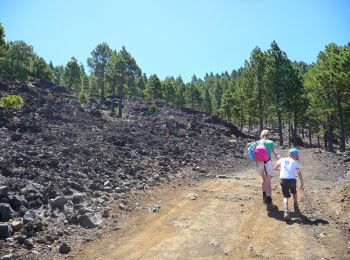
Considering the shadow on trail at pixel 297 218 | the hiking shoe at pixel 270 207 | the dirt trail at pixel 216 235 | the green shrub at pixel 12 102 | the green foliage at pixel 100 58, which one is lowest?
the dirt trail at pixel 216 235

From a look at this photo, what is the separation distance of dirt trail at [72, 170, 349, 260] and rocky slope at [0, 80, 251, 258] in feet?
3.69

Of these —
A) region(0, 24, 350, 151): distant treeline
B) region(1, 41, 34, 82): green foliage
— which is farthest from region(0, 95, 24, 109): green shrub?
region(1, 41, 34, 82): green foliage

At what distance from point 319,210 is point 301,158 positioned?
20.2m

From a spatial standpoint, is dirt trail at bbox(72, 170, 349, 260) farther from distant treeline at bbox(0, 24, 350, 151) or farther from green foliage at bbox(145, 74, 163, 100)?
green foliage at bbox(145, 74, 163, 100)

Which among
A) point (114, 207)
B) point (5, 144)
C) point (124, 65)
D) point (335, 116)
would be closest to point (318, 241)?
point (114, 207)

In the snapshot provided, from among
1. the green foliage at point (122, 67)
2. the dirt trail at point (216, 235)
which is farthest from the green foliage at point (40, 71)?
the dirt trail at point (216, 235)

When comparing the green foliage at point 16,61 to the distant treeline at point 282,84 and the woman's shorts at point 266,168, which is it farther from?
the woman's shorts at point 266,168

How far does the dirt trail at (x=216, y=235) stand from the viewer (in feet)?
25.7

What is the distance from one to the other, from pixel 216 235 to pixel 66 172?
25.8ft

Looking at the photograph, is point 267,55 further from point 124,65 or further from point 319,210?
point 319,210

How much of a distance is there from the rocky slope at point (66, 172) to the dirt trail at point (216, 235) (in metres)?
1.12

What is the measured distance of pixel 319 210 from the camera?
1092 centimetres

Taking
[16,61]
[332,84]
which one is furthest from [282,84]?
[16,61]

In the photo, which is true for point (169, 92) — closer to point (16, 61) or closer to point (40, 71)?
point (40, 71)
